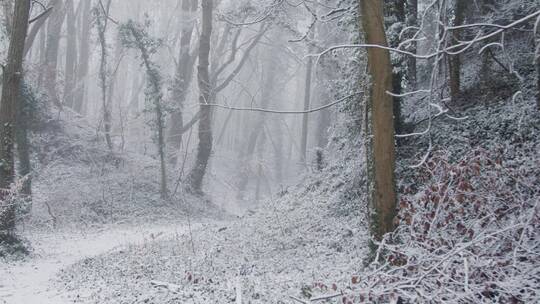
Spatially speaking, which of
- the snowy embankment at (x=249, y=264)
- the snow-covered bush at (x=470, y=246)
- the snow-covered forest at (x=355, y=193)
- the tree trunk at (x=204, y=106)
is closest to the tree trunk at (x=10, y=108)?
the snow-covered forest at (x=355, y=193)

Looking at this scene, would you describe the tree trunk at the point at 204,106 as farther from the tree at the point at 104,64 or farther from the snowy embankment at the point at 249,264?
the snowy embankment at the point at 249,264

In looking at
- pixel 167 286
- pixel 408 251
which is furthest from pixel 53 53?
pixel 408 251

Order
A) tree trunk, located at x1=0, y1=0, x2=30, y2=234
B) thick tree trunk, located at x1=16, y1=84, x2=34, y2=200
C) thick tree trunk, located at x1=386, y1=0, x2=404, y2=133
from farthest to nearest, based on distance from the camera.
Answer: thick tree trunk, located at x1=16, y1=84, x2=34, y2=200 < tree trunk, located at x1=0, y1=0, x2=30, y2=234 < thick tree trunk, located at x1=386, y1=0, x2=404, y2=133

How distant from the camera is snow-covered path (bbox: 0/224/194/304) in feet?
26.8

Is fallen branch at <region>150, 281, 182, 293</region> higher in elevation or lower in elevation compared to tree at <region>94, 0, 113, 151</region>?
lower

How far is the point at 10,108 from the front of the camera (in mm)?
11844

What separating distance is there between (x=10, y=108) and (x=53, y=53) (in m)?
16.5

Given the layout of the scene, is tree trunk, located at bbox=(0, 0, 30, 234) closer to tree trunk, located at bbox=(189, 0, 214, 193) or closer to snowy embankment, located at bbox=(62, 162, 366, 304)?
snowy embankment, located at bbox=(62, 162, 366, 304)

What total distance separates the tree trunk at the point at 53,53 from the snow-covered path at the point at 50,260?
10.3 metres

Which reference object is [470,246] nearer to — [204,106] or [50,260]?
[50,260]

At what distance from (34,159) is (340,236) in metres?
15.6

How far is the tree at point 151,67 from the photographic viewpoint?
2164 centimetres

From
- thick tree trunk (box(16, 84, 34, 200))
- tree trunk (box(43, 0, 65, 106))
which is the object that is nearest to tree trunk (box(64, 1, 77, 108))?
tree trunk (box(43, 0, 65, 106))

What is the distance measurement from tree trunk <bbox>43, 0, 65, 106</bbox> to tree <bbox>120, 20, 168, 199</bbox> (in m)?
5.50
